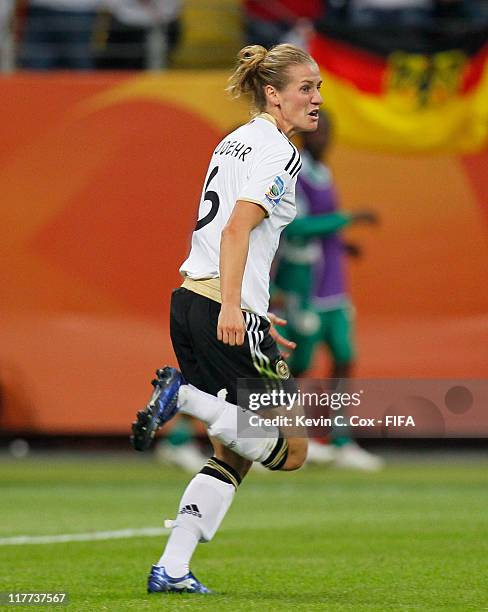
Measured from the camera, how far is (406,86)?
49.4 feet

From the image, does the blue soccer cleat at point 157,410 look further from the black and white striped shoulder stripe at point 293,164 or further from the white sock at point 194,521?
the black and white striped shoulder stripe at point 293,164

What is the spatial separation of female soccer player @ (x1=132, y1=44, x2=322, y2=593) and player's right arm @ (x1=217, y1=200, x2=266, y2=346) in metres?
0.03

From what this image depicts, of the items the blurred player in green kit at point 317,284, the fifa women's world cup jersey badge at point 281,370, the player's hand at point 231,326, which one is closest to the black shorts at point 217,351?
the fifa women's world cup jersey badge at point 281,370

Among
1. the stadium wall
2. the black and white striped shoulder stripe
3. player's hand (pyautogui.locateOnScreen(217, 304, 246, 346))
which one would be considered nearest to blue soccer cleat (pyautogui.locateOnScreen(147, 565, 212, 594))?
player's hand (pyautogui.locateOnScreen(217, 304, 246, 346))

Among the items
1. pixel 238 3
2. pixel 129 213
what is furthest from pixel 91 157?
pixel 238 3

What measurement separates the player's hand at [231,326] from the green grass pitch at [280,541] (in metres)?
1.01

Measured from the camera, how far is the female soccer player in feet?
18.8

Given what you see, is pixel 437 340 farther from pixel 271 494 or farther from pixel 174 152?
pixel 271 494

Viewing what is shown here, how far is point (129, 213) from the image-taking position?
1530 centimetres

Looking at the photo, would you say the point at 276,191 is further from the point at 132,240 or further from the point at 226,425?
the point at 132,240

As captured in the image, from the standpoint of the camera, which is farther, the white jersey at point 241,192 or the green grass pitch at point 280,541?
the green grass pitch at point 280,541

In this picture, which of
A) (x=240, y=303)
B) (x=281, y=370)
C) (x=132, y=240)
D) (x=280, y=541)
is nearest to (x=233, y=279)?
(x=240, y=303)

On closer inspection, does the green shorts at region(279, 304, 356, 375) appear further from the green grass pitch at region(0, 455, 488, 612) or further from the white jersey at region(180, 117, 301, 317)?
the white jersey at region(180, 117, 301, 317)

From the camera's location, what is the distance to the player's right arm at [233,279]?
554 centimetres
